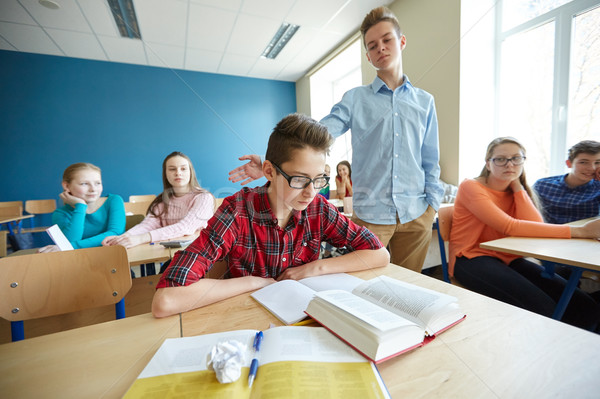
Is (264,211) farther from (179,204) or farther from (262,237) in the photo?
(179,204)

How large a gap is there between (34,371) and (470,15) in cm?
373

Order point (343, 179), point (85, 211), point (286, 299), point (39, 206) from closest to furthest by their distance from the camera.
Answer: point (286, 299) < point (85, 211) < point (39, 206) < point (343, 179)

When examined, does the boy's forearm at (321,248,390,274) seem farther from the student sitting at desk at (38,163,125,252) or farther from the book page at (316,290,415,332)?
the student sitting at desk at (38,163,125,252)

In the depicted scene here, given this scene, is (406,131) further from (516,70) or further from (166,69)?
(166,69)

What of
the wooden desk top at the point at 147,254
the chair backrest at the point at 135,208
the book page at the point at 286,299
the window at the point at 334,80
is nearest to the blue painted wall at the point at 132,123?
the window at the point at 334,80

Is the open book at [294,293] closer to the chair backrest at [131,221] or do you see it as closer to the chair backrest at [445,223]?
the chair backrest at [445,223]

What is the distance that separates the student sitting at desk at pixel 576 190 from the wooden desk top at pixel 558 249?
895 mm

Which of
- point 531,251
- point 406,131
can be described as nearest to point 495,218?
point 531,251

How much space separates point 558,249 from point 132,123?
5.90 m

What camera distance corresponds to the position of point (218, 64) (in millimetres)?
4605

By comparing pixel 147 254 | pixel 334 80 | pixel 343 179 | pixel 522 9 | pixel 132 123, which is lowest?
pixel 147 254

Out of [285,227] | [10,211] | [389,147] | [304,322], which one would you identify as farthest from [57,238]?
[10,211]

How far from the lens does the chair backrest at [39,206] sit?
13.1 feet

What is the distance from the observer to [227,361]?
41 centimetres
